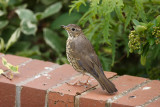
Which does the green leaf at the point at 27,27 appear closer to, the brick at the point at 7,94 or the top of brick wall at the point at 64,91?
the top of brick wall at the point at 64,91

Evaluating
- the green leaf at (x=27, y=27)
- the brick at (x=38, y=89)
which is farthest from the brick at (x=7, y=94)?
the green leaf at (x=27, y=27)

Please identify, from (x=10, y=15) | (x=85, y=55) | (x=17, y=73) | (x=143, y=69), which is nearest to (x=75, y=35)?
(x=85, y=55)

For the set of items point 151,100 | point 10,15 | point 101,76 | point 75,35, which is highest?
point 10,15

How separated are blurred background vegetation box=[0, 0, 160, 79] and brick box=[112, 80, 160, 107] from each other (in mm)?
554

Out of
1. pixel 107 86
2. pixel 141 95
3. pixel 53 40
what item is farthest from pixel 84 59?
pixel 53 40

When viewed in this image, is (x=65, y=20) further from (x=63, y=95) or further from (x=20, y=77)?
(x=63, y=95)

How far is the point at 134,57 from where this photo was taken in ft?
19.6

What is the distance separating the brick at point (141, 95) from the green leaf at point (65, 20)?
2165 mm

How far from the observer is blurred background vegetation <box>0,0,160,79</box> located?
409cm

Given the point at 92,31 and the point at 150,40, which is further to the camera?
the point at 92,31

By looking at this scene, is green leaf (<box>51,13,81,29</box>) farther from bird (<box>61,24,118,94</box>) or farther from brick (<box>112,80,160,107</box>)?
brick (<box>112,80,160,107</box>)

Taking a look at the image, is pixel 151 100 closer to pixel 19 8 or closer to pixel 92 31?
pixel 92 31

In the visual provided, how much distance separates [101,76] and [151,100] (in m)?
0.54

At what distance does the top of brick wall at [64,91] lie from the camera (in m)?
3.17
